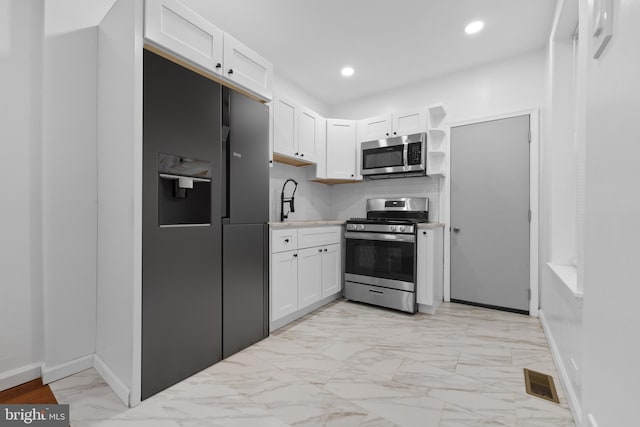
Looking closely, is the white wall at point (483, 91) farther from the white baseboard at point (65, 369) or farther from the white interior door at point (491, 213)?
the white baseboard at point (65, 369)

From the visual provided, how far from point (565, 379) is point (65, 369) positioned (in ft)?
10.3

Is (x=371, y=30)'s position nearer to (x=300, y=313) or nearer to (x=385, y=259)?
(x=385, y=259)

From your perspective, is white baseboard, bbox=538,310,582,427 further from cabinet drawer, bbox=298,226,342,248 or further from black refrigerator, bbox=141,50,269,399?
cabinet drawer, bbox=298,226,342,248

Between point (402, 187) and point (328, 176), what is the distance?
1.00 meters

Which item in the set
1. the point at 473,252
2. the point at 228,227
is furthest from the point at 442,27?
the point at 228,227

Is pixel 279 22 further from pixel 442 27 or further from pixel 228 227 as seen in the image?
pixel 228 227

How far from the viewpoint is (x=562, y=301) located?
1882 millimetres

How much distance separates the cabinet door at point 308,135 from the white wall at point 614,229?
2562 millimetres

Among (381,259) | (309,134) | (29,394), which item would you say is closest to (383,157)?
(309,134)

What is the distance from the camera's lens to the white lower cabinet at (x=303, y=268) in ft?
8.59

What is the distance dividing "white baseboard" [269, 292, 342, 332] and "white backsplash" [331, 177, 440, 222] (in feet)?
4.23

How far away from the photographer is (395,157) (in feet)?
11.8

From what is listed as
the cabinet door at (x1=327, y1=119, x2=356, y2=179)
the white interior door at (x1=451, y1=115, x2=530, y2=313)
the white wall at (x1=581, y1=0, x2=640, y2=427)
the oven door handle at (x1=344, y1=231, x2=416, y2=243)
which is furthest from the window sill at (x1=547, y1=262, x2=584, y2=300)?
the cabinet door at (x1=327, y1=119, x2=356, y2=179)

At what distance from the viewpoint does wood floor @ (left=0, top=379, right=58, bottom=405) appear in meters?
1.60
